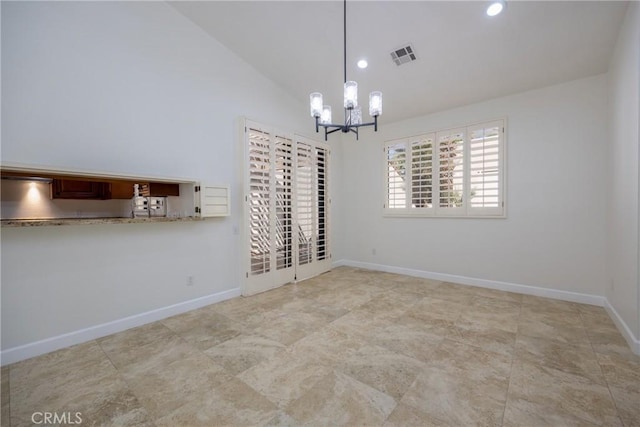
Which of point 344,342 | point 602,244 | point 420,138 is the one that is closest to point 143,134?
point 344,342

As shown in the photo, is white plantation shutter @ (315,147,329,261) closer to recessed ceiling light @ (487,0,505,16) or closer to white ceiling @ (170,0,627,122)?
white ceiling @ (170,0,627,122)

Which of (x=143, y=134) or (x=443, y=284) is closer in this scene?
(x=143, y=134)

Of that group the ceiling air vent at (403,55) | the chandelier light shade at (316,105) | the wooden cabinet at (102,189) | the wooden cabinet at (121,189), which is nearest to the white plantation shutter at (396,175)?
the ceiling air vent at (403,55)

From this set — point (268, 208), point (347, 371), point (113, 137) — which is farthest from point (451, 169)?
point (113, 137)

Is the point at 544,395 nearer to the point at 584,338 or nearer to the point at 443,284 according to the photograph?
the point at 584,338

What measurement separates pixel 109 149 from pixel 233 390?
257cm

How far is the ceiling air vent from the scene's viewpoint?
3306 millimetres

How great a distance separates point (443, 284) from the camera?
4.34 meters

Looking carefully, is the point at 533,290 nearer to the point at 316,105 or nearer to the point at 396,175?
the point at 396,175

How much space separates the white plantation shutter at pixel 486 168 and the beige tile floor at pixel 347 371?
1.53m

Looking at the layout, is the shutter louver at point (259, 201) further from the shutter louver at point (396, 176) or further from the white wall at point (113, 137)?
the shutter louver at point (396, 176)

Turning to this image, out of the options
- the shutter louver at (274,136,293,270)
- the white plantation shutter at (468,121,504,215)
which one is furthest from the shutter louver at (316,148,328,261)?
the white plantation shutter at (468,121,504,215)

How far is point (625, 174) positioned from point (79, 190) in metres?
5.33

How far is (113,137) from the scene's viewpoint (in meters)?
2.75
